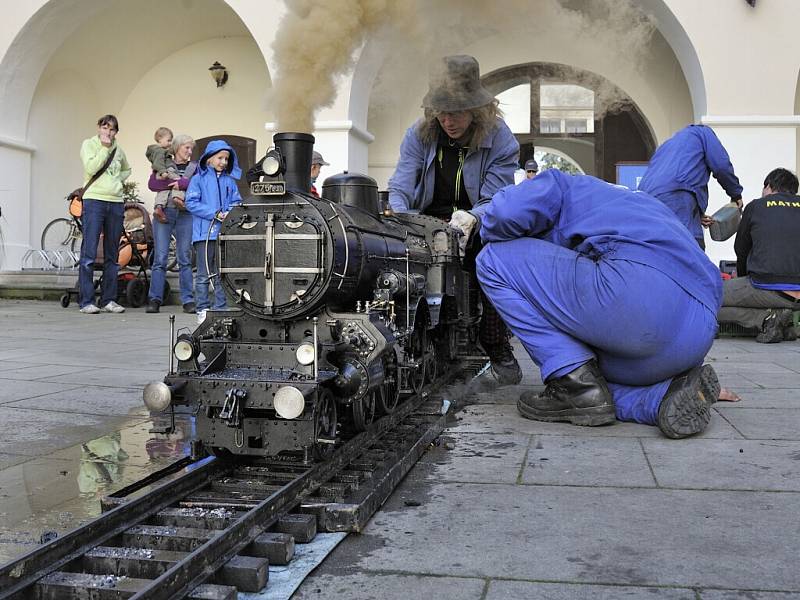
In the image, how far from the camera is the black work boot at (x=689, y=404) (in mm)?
4105

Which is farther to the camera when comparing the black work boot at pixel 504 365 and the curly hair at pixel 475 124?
the black work boot at pixel 504 365

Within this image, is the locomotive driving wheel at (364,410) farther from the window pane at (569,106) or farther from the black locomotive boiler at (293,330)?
the window pane at (569,106)

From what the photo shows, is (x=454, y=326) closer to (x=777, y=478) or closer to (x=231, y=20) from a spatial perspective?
(x=777, y=478)

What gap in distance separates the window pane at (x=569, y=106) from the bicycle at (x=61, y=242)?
9.28 m

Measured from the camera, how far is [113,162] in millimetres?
9977

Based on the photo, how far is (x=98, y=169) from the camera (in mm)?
9867

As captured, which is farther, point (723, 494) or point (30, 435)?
point (30, 435)

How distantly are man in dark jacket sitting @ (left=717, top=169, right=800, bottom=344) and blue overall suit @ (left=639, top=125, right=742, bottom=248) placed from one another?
8.24 ft

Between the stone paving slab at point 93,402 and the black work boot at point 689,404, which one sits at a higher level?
the black work boot at point 689,404

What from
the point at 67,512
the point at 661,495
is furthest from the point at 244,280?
the point at 661,495

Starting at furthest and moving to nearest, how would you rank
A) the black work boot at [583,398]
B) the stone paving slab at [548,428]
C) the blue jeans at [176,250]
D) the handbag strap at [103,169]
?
the blue jeans at [176,250] → the handbag strap at [103,169] → the black work boot at [583,398] → the stone paving slab at [548,428]

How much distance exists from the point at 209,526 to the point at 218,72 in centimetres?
1361

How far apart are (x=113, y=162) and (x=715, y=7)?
8319 mm

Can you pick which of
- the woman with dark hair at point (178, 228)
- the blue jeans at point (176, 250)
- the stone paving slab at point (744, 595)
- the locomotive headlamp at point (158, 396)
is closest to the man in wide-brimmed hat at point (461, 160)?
the locomotive headlamp at point (158, 396)
